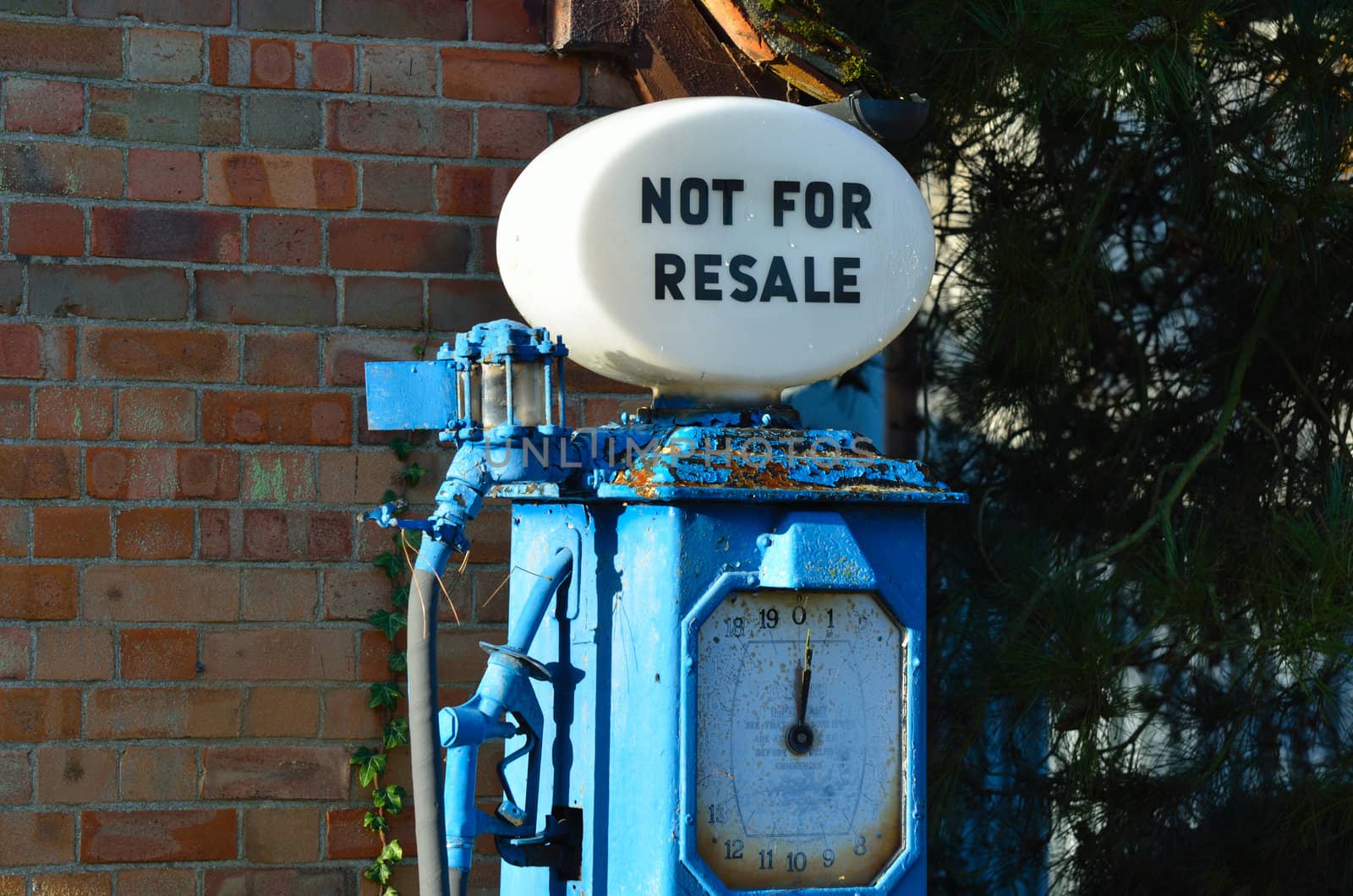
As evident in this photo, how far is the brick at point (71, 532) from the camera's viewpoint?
2674 millimetres

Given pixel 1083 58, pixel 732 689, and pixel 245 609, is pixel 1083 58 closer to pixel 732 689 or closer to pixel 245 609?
pixel 732 689

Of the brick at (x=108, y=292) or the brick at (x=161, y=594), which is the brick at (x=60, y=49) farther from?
the brick at (x=161, y=594)

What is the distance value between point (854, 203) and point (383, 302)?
956 millimetres

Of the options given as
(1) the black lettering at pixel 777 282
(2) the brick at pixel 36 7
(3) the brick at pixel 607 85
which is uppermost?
(2) the brick at pixel 36 7

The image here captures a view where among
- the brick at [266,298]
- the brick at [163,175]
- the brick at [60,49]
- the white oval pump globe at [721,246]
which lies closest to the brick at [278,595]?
the brick at [266,298]

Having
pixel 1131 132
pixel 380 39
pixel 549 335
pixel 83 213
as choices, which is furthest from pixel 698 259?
pixel 1131 132

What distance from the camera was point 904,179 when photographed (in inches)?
89.7

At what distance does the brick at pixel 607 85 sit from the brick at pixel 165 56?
67cm

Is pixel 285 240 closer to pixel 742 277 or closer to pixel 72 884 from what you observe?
pixel 742 277

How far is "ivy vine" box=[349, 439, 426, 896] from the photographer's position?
2.77m

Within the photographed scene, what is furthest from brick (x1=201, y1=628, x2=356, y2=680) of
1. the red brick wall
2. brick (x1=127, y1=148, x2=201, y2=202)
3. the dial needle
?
the dial needle

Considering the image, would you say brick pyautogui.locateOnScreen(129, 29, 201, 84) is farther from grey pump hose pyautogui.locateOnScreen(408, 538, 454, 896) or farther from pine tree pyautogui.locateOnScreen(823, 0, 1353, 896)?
pine tree pyautogui.locateOnScreen(823, 0, 1353, 896)

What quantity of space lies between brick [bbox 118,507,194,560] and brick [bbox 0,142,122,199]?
53 centimetres

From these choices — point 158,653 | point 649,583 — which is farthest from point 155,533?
point 649,583
